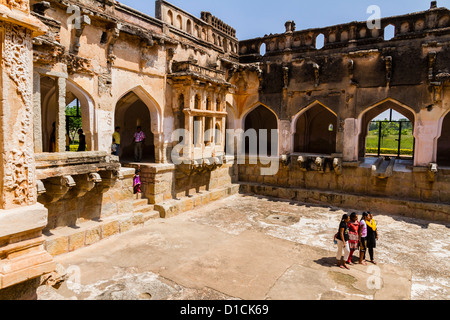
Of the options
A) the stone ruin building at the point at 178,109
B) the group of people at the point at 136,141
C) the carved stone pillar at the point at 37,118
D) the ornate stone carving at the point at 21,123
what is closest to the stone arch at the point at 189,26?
the stone ruin building at the point at 178,109

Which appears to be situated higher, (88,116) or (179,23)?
(179,23)

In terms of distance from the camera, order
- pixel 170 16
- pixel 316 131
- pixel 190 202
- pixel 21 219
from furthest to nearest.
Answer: pixel 316 131
pixel 190 202
pixel 170 16
pixel 21 219

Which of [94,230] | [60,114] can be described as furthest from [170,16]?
[94,230]

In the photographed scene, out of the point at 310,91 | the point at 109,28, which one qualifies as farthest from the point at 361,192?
A: the point at 109,28

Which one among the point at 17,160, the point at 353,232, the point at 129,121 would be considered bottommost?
the point at 353,232

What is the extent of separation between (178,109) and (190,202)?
8.86 ft

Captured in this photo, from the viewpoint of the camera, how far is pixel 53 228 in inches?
232

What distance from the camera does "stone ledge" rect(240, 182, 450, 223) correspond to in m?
8.84

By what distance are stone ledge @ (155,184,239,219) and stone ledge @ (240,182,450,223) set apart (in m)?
1.16

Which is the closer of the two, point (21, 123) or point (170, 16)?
point (21, 123)

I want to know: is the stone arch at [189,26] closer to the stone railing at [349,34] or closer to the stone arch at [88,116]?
the stone railing at [349,34]

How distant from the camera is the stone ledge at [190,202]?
8.28 metres

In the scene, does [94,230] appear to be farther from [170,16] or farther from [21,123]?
[170,16]

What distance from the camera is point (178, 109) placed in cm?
902
